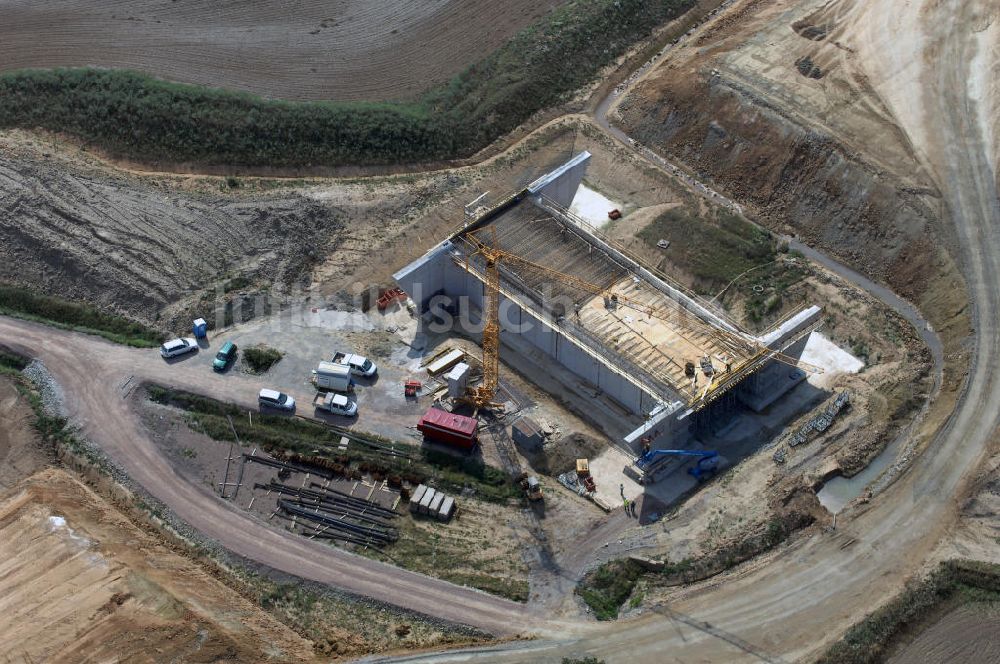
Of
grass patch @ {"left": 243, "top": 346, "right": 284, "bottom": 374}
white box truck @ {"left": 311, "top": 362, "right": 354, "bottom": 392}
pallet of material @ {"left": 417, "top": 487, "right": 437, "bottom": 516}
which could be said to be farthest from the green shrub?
pallet of material @ {"left": 417, "top": 487, "right": 437, "bottom": 516}

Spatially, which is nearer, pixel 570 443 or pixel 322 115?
pixel 570 443

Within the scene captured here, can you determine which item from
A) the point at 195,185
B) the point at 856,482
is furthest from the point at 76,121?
the point at 856,482

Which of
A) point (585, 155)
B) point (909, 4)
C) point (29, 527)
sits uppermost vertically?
point (909, 4)

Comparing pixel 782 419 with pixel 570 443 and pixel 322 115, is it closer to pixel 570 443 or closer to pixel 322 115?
pixel 570 443

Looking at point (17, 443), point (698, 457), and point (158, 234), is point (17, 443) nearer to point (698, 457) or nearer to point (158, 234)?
point (158, 234)

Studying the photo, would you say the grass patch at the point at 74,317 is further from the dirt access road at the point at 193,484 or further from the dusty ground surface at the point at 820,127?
the dusty ground surface at the point at 820,127
